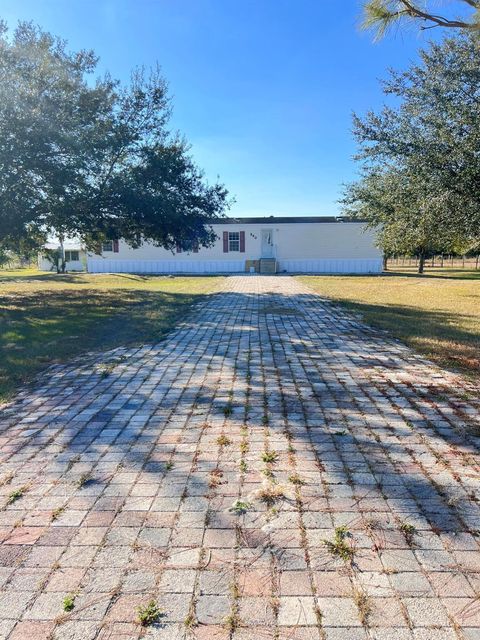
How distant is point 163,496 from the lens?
8.20ft

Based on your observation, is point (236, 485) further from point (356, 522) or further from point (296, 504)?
point (356, 522)

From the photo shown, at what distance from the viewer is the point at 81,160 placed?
1250 centimetres

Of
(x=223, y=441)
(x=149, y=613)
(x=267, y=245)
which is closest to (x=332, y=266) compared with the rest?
(x=267, y=245)

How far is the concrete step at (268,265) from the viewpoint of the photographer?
3002 cm

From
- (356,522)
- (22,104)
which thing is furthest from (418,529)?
(22,104)

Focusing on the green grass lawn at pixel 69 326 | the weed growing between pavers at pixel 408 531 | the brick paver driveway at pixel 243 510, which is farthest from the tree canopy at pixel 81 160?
the weed growing between pavers at pixel 408 531

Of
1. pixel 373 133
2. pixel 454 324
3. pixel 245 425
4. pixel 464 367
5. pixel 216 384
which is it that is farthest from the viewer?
pixel 373 133

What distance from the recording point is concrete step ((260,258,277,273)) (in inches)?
1182

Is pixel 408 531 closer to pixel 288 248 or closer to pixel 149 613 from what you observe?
pixel 149 613

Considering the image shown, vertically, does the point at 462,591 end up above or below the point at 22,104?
below

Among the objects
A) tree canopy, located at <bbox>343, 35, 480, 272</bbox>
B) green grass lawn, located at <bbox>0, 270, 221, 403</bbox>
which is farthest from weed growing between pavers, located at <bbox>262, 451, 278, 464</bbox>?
tree canopy, located at <bbox>343, 35, 480, 272</bbox>

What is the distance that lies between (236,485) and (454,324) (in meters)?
7.22

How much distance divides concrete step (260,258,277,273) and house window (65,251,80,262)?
2129 centimetres

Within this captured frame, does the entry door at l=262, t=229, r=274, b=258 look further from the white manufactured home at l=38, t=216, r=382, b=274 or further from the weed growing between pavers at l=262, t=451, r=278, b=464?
the weed growing between pavers at l=262, t=451, r=278, b=464
